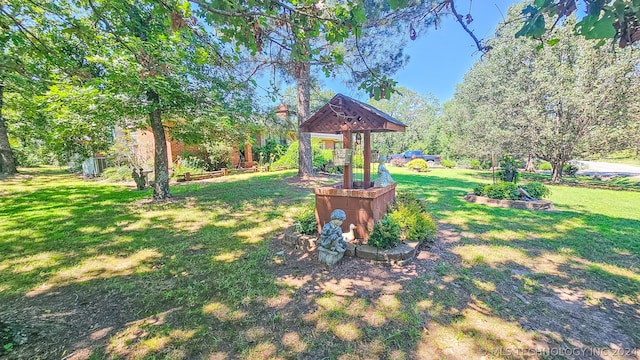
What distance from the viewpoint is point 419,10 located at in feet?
15.7

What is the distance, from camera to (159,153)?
7.43 m

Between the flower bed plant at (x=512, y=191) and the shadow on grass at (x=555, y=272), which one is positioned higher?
the flower bed plant at (x=512, y=191)

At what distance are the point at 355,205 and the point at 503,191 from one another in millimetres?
5987

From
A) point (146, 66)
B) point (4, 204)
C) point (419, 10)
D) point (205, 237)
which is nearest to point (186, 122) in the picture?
point (146, 66)

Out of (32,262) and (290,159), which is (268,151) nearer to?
(290,159)

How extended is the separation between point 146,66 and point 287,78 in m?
6.65

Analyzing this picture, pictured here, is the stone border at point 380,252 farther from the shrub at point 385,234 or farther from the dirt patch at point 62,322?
the dirt patch at point 62,322

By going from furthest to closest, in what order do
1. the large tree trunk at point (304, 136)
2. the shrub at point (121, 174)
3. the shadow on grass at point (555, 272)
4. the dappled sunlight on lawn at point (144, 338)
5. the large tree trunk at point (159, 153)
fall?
the shrub at point (121, 174) < the large tree trunk at point (304, 136) < the large tree trunk at point (159, 153) < the shadow on grass at point (555, 272) < the dappled sunlight on lawn at point (144, 338)

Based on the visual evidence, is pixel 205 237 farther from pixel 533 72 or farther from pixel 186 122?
pixel 533 72

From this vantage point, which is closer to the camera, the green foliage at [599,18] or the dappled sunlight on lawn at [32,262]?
the green foliage at [599,18]

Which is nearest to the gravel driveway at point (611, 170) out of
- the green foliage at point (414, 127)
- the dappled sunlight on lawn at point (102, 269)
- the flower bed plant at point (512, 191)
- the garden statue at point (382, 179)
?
the green foliage at point (414, 127)

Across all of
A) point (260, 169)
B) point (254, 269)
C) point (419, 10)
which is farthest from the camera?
point (260, 169)

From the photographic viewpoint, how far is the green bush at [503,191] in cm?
734

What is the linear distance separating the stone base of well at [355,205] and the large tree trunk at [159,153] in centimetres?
555
